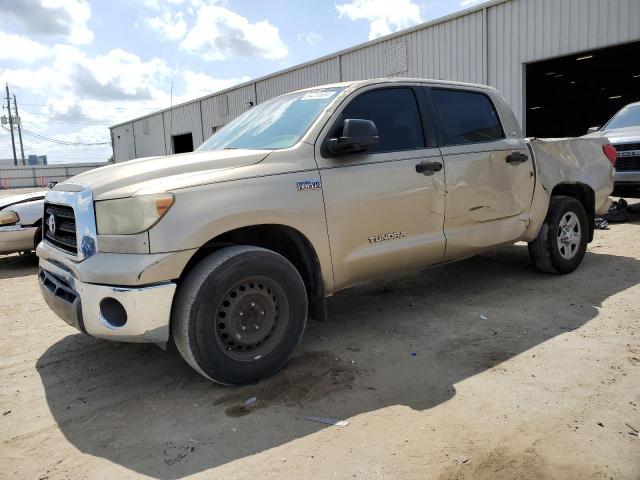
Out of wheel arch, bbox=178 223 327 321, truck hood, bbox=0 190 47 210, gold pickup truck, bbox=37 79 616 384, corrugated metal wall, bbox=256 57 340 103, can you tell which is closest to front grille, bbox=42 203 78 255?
gold pickup truck, bbox=37 79 616 384

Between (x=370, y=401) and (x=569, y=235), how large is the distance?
11.6ft

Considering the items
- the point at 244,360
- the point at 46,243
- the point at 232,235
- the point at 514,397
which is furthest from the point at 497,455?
the point at 46,243

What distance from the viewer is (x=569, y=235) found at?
5.46m

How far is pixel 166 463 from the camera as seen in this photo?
2479 millimetres

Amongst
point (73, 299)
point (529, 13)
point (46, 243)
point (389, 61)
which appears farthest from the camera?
point (389, 61)

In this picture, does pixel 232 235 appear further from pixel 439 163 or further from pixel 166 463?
pixel 439 163

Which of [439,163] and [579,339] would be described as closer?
[579,339]

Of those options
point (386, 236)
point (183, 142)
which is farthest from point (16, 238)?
point (183, 142)

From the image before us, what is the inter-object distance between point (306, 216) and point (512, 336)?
188cm

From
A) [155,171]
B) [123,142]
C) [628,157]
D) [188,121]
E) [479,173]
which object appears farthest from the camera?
[123,142]

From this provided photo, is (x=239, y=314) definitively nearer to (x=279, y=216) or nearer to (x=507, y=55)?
(x=279, y=216)

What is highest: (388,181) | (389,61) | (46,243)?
(389,61)

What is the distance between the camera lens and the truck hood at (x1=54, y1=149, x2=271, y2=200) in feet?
9.88

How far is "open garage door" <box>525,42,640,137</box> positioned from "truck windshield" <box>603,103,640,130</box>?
187 inches
